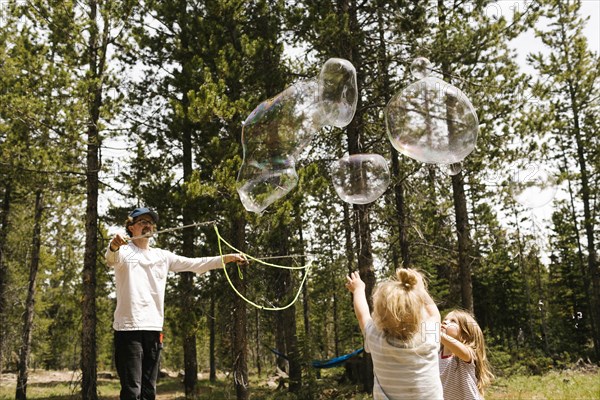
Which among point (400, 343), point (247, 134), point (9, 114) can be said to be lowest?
point (400, 343)

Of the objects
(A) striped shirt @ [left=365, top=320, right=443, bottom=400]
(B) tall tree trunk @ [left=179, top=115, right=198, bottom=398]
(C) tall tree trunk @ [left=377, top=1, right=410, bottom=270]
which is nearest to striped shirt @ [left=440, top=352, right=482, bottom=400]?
(A) striped shirt @ [left=365, top=320, right=443, bottom=400]

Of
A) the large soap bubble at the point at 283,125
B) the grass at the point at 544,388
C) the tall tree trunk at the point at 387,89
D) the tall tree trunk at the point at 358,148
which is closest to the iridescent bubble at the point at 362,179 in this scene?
the large soap bubble at the point at 283,125

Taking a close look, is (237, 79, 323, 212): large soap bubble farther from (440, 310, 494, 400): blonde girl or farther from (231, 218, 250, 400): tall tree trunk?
(231, 218, 250, 400): tall tree trunk

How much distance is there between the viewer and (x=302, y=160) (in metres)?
11.4

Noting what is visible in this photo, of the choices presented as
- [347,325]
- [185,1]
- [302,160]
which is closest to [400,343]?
[302,160]

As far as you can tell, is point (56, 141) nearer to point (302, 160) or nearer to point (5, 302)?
point (302, 160)

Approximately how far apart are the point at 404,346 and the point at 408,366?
96 mm

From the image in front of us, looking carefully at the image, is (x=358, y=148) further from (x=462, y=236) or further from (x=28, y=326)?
(x=28, y=326)

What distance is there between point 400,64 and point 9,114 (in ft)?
27.0

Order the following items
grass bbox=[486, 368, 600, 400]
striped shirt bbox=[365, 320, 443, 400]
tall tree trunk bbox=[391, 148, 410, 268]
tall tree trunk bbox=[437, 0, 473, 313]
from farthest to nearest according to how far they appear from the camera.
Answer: tall tree trunk bbox=[391, 148, 410, 268], tall tree trunk bbox=[437, 0, 473, 313], grass bbox=[486, 368, 600, 400], striped shirt bbox=[365, 320, 443, 400]

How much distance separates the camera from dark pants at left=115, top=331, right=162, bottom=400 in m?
3.58

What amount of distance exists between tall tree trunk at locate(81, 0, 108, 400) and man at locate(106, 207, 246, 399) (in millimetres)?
7931

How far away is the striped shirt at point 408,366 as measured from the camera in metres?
2.41

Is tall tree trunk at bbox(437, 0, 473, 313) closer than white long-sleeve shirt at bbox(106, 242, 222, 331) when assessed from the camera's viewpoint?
No
